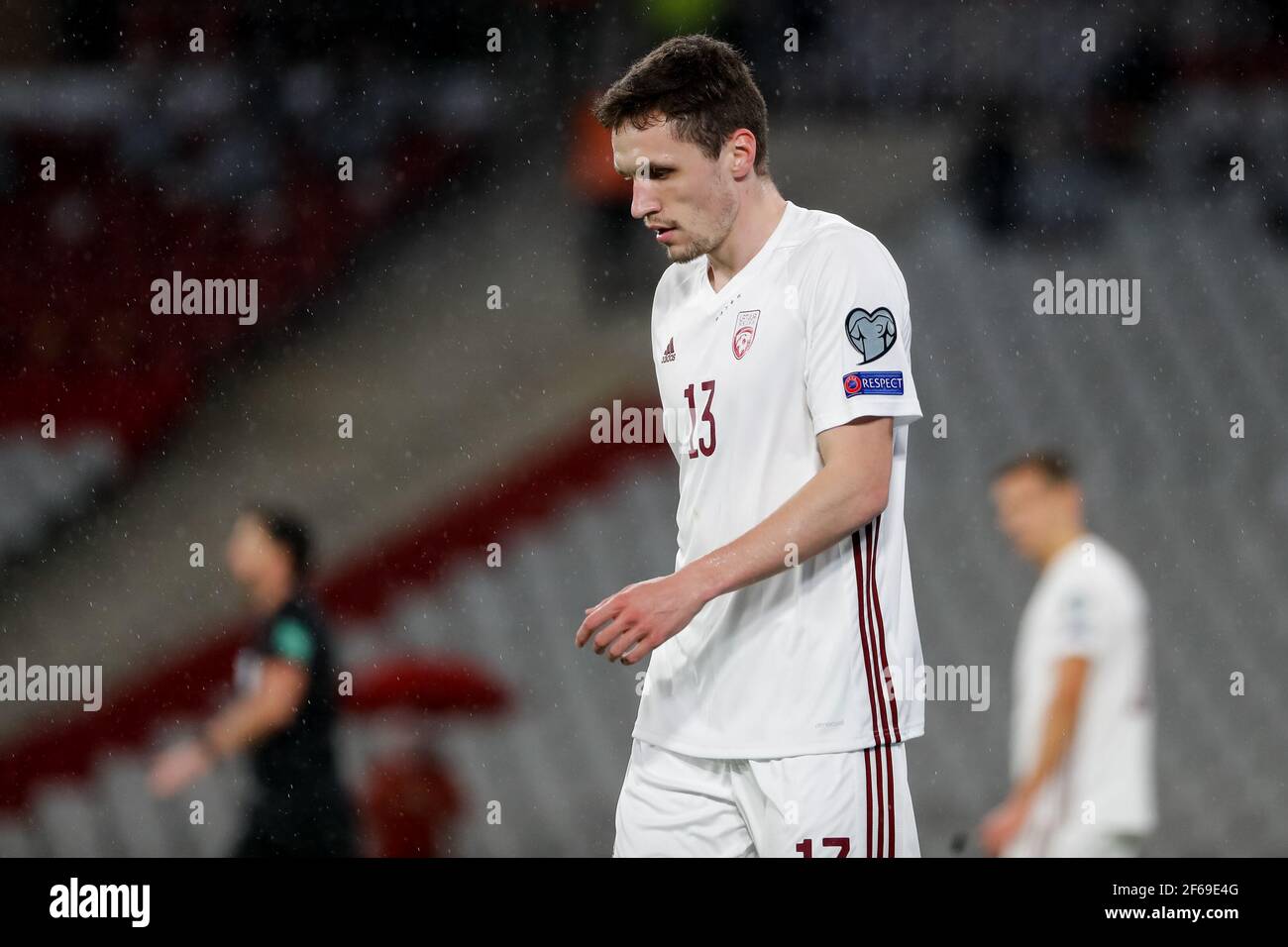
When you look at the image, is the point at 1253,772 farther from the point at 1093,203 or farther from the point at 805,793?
the point at 805,793

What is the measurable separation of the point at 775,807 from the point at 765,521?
0.40 metres

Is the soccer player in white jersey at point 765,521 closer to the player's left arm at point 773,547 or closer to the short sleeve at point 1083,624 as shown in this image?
the player's left arm at point 773,547

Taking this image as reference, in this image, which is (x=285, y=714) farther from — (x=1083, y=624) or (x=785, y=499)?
(x=785, y=499)

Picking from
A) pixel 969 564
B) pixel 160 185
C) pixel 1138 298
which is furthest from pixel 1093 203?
pixel 160 185

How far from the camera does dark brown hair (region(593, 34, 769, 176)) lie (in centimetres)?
194

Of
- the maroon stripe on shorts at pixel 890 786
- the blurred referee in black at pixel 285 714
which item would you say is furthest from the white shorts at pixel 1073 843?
the blurred referee in black at pixel 285 714

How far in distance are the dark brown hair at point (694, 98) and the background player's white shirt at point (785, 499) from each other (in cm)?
18

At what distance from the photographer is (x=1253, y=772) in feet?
18.0

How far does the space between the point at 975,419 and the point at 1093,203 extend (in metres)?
1.16

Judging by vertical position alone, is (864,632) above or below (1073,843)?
above

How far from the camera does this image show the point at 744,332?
1896mm

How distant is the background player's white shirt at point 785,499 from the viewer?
182 centimetres

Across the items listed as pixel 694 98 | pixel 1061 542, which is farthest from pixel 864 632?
pixel 1061 542

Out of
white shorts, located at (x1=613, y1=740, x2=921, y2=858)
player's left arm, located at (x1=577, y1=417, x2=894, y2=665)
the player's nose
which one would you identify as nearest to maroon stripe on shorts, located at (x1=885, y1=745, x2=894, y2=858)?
white shorts, located at (x1=613, y1=740, x2=921, y2=858)
